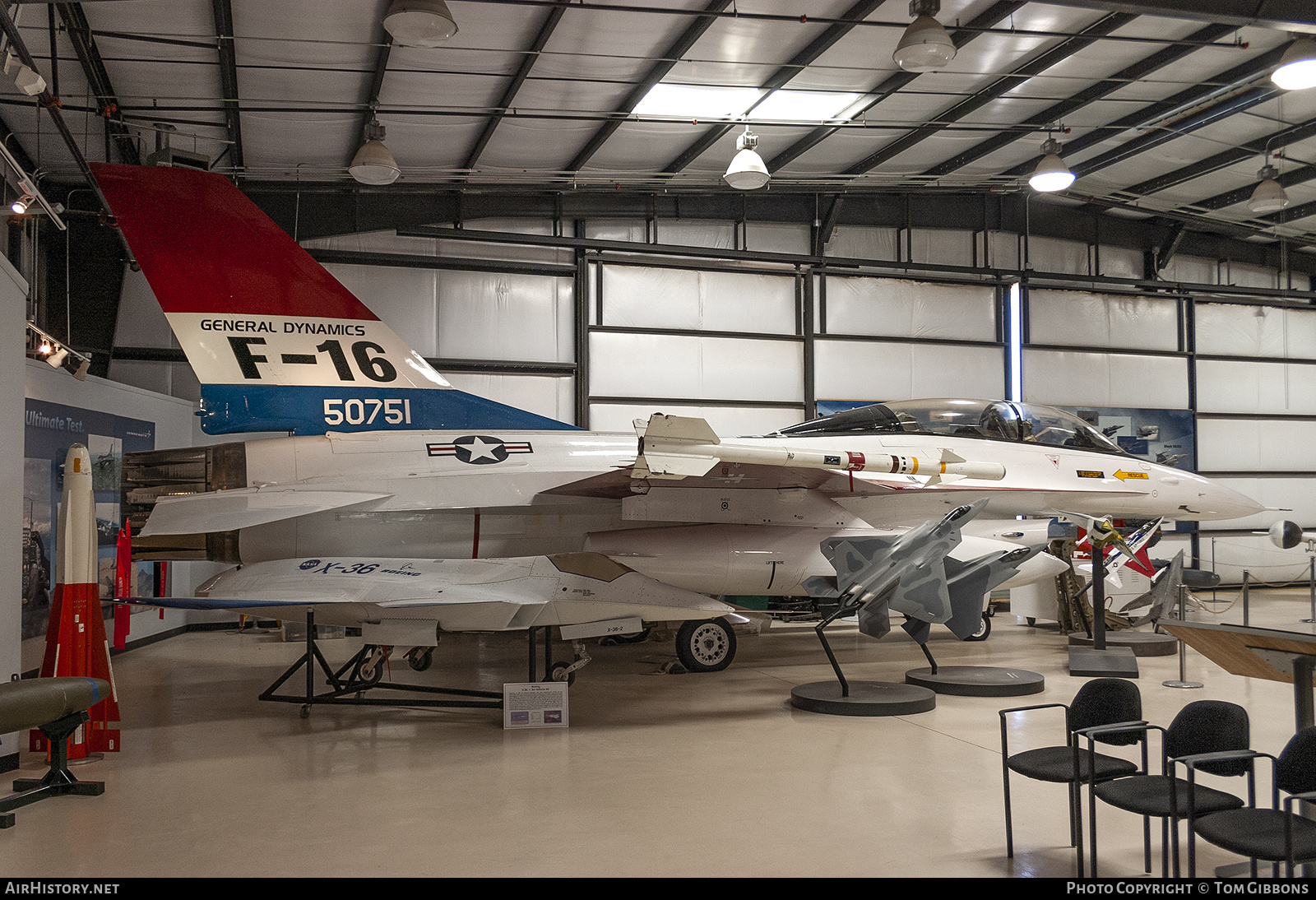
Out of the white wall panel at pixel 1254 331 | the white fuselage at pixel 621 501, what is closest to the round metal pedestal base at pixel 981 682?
the white fuselage at pixel 621 501

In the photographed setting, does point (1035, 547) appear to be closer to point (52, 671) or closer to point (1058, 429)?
point (1058, 429)

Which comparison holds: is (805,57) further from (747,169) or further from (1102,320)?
(1102,320)

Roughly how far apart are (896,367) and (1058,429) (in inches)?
214

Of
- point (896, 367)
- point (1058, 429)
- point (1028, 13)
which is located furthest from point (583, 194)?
point (1058, 429)

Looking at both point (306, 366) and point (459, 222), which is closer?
point (306, 366)

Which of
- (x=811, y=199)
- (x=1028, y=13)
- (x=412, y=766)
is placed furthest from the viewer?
(x=811, y=199)

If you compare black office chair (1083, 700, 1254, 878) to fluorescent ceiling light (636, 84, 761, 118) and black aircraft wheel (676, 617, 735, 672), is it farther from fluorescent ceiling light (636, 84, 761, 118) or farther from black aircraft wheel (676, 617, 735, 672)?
fluorescent ceiling light (636, 84, 761, 118)

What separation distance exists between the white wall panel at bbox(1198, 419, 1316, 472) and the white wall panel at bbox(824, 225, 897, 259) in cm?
674

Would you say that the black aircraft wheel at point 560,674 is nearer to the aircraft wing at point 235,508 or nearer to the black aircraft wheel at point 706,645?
the black aircraft wheel at point 706,645

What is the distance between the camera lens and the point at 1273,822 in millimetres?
2879

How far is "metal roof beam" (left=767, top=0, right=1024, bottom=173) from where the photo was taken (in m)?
9.02

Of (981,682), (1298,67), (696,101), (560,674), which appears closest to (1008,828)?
(981,682)

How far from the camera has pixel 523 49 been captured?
919cm

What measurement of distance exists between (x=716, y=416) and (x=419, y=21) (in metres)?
8.30
